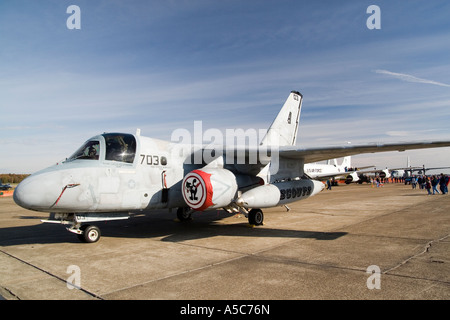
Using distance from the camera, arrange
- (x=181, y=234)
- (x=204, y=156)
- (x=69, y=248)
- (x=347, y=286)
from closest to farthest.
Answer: (x=347, y=286), (x=69, y=248), (x=181, y=234), (x=204, y=156)

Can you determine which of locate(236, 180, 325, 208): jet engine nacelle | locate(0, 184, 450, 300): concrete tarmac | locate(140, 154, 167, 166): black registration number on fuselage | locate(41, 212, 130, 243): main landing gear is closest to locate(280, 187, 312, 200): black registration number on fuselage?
locate(236, 180, 325, 208): jet engine nacelle

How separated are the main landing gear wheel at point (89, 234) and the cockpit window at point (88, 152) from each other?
1961 mm

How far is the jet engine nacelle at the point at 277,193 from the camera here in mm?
8977

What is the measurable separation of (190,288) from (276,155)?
6097mm

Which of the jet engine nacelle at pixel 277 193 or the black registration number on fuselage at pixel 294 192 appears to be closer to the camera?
the jet engine nacelle at pixel 277 193

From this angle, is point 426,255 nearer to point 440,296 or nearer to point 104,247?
point 440,296

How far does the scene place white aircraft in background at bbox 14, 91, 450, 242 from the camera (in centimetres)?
736

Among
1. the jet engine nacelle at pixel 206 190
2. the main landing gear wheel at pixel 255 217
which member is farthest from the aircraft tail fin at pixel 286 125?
the jet engine nacelle at pixel 206 190

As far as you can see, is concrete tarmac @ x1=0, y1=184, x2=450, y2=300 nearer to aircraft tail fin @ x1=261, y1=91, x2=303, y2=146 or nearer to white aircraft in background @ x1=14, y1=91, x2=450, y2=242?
white aircraft in background @ x1=14, y1=91, x2=450, y2=242

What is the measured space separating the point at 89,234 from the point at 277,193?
5.71 meters

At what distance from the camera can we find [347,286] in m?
4.57

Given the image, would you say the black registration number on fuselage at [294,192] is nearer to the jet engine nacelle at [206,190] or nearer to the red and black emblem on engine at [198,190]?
the jet engine nacelle at [206,190]

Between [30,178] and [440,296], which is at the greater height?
[30,178]
